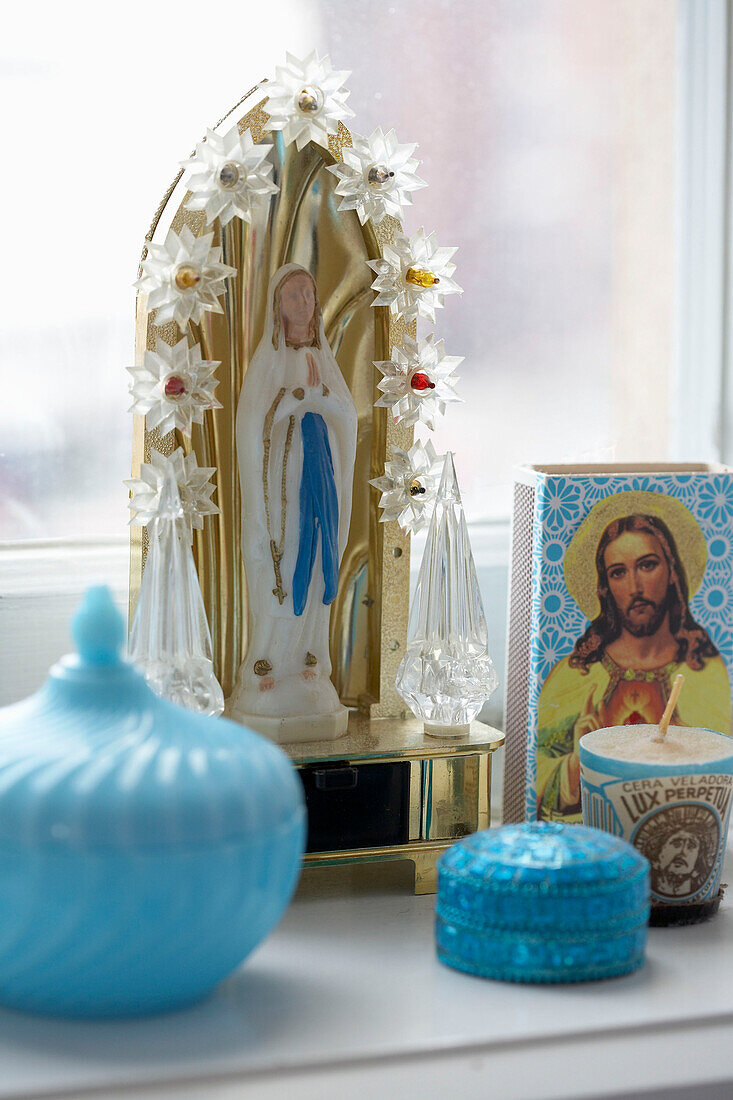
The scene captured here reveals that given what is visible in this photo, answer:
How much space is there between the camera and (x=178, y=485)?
0.79 metres

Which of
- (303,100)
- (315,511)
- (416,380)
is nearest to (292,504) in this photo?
(315,511)

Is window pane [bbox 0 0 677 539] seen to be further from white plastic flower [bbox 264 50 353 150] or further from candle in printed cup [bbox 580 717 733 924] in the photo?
candle in printed cup [bbox 580 717 733 924]

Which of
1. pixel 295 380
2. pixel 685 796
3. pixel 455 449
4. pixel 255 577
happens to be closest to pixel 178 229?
pixel 295 380

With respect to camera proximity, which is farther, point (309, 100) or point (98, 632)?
point (309, 100)

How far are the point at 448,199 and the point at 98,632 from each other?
0.53 m

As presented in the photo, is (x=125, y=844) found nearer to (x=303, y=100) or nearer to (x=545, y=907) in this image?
(x=545, y=907)

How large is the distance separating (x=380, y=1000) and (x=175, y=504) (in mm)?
303

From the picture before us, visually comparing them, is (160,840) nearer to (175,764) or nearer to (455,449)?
(175,764)

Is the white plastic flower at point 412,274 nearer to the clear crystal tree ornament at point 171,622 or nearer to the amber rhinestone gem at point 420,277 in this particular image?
the amber rhinestone gem at point 420,277

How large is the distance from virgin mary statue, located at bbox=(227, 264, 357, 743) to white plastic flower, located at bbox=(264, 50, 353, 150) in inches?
3.2

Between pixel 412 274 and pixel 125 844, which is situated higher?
pixel 412 274

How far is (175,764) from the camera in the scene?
60 cm

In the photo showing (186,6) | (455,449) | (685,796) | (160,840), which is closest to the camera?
(160,840)

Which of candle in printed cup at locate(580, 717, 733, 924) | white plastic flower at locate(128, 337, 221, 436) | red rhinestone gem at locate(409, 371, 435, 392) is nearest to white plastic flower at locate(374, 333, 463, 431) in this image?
red rhinestone gem at locate(409, 371, 435, 392)
